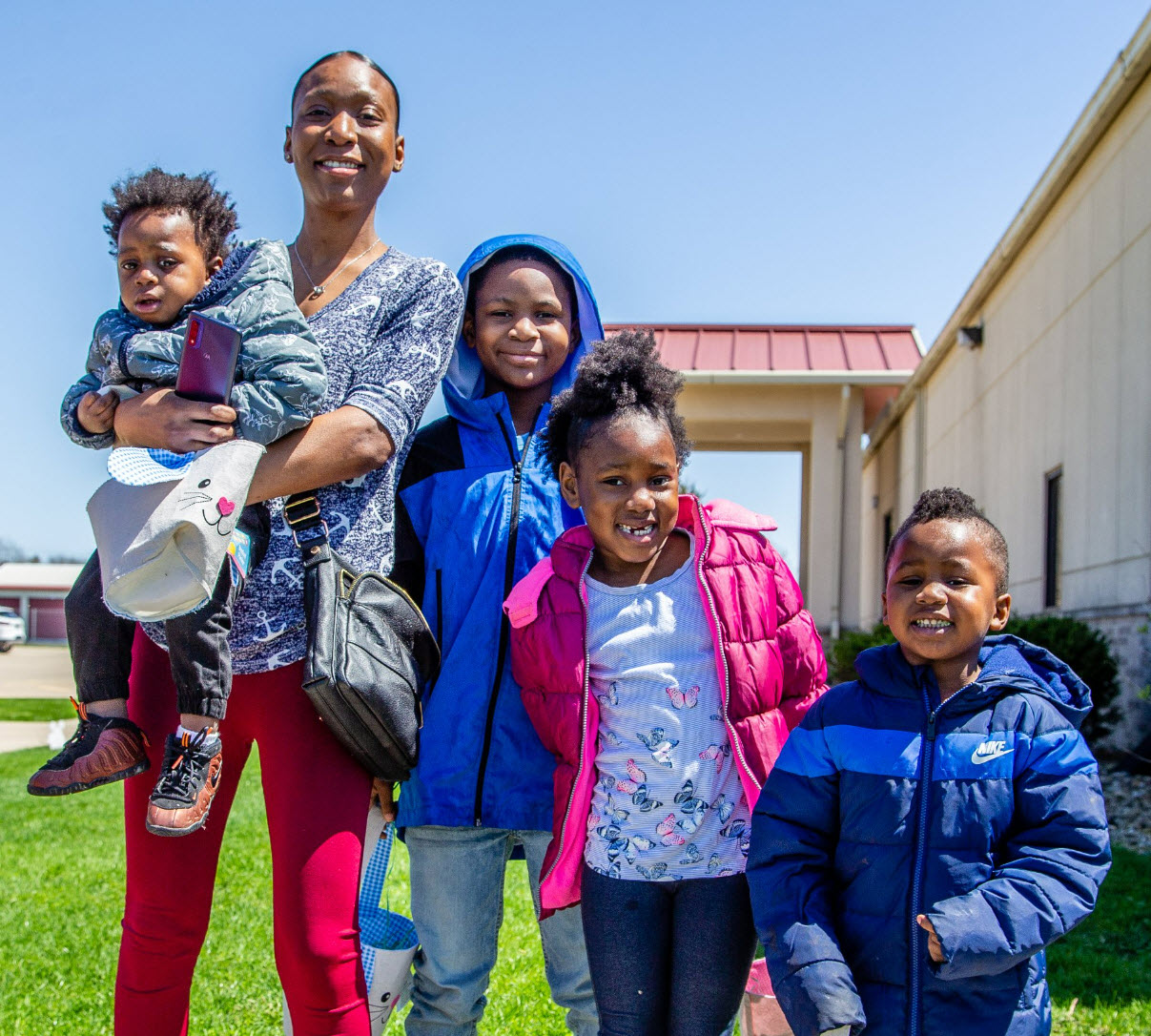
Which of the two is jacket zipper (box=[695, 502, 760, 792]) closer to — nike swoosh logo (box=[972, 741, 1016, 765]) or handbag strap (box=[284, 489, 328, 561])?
nike swoosh logo (box=[972, 741, 1016, 765])

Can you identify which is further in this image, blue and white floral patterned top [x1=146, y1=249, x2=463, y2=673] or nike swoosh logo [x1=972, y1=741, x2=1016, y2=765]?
blue and white floral patterned top [x1=146, y1=249, x2=463, y2=673]

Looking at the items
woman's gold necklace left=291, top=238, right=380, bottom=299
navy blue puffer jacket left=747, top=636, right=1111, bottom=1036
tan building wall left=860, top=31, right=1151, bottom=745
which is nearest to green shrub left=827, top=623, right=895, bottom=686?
tan building wall left=860, top=31, right=1151, bottom=745

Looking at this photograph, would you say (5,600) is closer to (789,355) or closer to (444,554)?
(789,355)

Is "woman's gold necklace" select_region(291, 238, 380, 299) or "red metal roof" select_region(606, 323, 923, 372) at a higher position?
"red metal roof" select_region(606, 323, 923, 372)

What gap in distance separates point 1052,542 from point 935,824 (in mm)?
11053

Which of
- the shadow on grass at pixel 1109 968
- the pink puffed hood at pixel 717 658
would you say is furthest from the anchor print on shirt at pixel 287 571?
the shadow on grass at pixel 1109 968

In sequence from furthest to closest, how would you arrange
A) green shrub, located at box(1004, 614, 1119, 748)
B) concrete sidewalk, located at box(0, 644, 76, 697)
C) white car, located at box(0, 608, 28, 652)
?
1. white car, located at box(0, 608, 28, 652)
2. concrete sidewalk, located at box(0, 644, 76, 697)
3. green shrub, located at box(1004, 614, 1119, 748)

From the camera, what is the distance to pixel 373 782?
2.54 metres

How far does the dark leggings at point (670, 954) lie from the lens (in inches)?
94.4

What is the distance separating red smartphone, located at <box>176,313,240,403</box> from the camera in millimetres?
2299

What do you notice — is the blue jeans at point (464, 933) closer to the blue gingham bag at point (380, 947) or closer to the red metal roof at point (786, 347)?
the blue gingham bag at point (380, 947)

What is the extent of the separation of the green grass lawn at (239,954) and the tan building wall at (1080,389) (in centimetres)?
399

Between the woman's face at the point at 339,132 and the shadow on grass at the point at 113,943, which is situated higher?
the woman's face at the point at 339,132

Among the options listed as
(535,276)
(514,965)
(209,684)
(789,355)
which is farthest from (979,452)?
(209,684)
